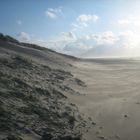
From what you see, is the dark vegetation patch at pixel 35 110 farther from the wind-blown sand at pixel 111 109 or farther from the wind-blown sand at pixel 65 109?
the wind-blown sand at pixel 111 109

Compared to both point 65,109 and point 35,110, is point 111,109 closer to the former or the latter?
point 65,109

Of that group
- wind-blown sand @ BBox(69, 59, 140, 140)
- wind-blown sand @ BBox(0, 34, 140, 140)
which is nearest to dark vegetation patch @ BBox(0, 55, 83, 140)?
Result: wind-blown sand @ BBox(0, 34, 140, 140)

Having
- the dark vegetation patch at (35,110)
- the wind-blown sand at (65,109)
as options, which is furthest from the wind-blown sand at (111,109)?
the dark vegetation patch at (35,110)

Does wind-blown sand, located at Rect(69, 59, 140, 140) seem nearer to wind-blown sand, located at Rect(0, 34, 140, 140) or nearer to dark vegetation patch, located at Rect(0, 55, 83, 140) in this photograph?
wind-blown sand, located at Rect(0, 34, 140, 140)

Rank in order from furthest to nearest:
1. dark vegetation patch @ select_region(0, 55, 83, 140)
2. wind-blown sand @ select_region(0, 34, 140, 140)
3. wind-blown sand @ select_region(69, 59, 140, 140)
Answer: wind-blown sand @ select_region(69, 59, 140, 140)
wind-blown sand @ select_region(0, 34, 140, 140)
dark vegetation patch @ select_region(0, 55, 83, 140)

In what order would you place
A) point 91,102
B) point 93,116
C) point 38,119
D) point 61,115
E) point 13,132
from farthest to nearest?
point 91,102
point 93,116
point 61,115
point 38,119
point 13,132

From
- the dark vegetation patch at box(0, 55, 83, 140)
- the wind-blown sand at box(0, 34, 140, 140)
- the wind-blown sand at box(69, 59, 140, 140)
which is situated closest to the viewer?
the dark vegetation patch at box(0, 55, 83, 140)

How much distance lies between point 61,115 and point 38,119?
3.35 feet

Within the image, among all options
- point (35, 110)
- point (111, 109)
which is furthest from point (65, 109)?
point (111, 109)

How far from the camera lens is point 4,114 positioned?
6.87m

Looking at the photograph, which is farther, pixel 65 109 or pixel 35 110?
pixel 65 109

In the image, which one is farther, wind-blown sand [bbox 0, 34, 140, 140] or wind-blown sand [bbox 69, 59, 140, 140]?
wind-blown sand [bbox 69, 59, 140, 140]

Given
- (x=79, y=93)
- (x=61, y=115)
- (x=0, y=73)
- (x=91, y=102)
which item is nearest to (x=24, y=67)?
(x=0, y=73)

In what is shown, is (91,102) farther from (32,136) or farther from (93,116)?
(32,136)
